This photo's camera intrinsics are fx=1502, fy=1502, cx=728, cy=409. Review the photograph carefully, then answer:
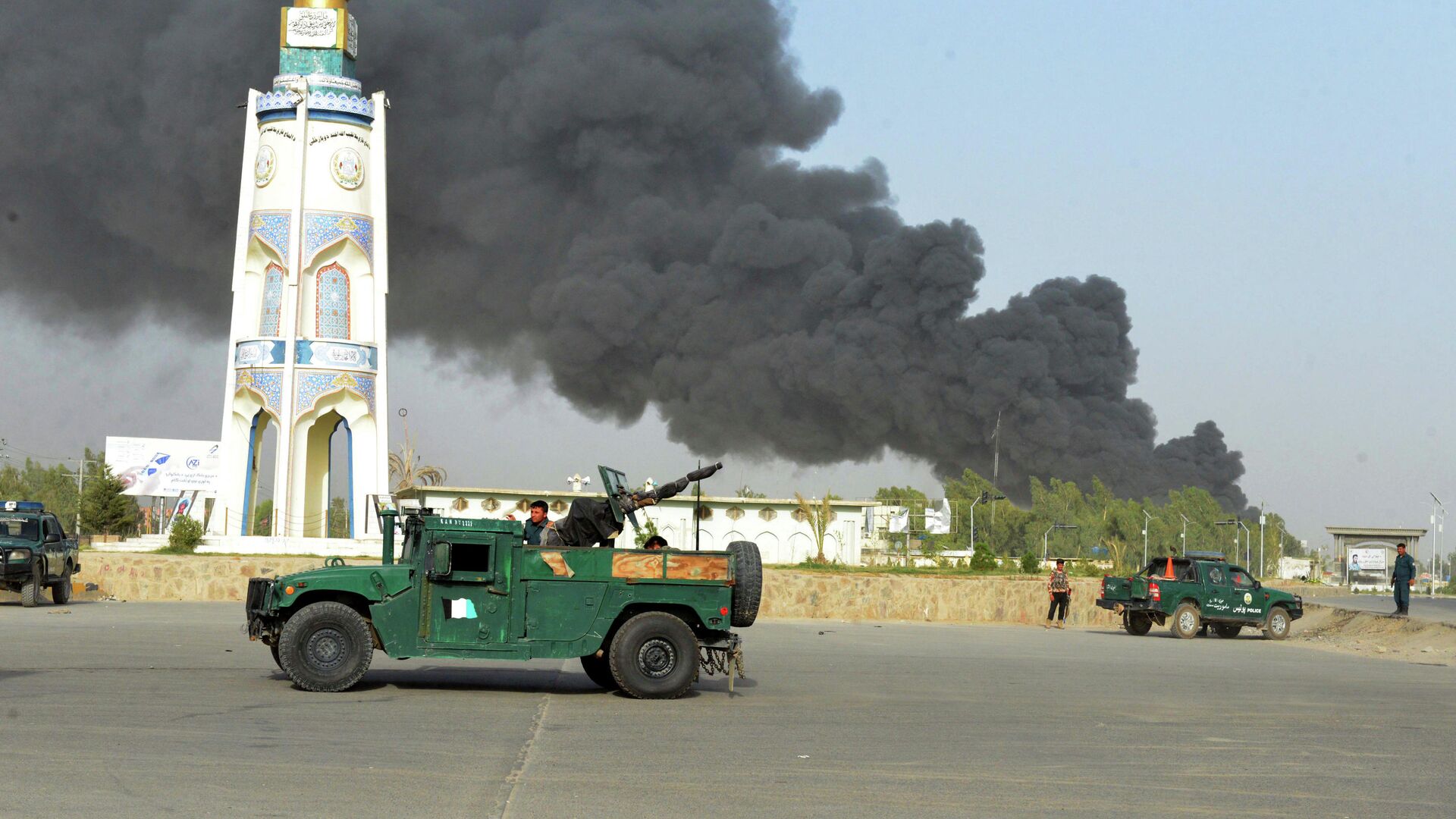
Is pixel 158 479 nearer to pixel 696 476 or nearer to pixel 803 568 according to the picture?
pixel 803 568

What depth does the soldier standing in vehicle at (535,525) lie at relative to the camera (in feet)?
47.6

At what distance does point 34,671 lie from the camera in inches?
571

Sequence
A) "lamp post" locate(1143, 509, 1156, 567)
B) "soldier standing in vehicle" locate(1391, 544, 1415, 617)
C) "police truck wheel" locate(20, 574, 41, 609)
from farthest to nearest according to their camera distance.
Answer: "lamp post" locate(1143, 509, 1156, 567), "soldier standing in vehicle" locate(1391, 544, 1415, 617), "police truck wheel" locate(20, 574, 41, 609)

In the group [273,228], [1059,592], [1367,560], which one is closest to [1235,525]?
[1367,560]

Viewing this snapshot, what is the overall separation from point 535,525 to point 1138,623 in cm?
1791

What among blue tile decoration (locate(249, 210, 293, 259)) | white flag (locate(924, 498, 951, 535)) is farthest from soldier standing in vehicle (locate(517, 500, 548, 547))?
white flag (locate(924, 498, 951, 535))

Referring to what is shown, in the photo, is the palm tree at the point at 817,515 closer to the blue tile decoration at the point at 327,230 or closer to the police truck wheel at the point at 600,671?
the blue tile decoration at the point at 327,230

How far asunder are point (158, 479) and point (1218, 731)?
59.2 metres

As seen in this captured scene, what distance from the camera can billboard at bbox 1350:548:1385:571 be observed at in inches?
2665

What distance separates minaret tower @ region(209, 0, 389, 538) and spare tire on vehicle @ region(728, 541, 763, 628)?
3133 cm

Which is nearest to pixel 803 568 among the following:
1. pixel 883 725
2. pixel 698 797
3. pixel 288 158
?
pixel 288 158

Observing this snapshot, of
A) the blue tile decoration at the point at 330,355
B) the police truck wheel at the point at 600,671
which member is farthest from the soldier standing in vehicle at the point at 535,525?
the blue tile decoration at the point at 330,355

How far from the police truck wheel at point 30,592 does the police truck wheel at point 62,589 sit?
0.94 m

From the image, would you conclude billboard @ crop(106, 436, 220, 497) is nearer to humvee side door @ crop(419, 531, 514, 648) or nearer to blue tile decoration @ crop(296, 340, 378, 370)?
blue tile decoration @ crop(296, 340, 378, 370)
